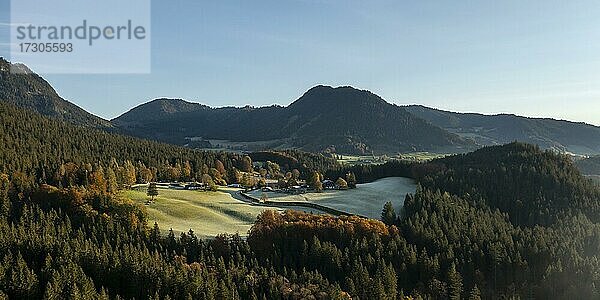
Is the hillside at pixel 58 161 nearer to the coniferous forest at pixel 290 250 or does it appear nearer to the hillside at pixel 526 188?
the coniferous forest at pixel 290 250

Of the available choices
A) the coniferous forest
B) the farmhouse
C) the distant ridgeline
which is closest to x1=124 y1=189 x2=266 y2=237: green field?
the coniferous forest

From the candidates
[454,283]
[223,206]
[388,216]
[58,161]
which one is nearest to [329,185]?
[388,216]

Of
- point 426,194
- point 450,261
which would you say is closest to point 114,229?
point 450,261

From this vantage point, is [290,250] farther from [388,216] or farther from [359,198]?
[359,198]

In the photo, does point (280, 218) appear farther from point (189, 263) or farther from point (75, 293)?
point (75, 293)

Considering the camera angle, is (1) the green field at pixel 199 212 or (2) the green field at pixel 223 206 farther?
(2) the green field at pixel 223 206

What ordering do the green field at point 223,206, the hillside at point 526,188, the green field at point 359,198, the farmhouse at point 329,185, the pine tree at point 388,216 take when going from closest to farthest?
1. the green field at point 223,206
2. the pine tree at point 388,216
3. the green field at point 359,198
4. the hillside at point 526,188
5. the farmhouse at point 329,185

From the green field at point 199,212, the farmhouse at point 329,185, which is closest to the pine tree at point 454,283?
the green field at point 199,212

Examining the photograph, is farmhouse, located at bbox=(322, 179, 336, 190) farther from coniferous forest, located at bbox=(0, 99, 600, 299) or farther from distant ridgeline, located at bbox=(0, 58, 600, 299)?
coniferous forest, located at bbox=(0, 99, 600, 299)

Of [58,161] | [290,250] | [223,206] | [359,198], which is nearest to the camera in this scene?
[290,250]
